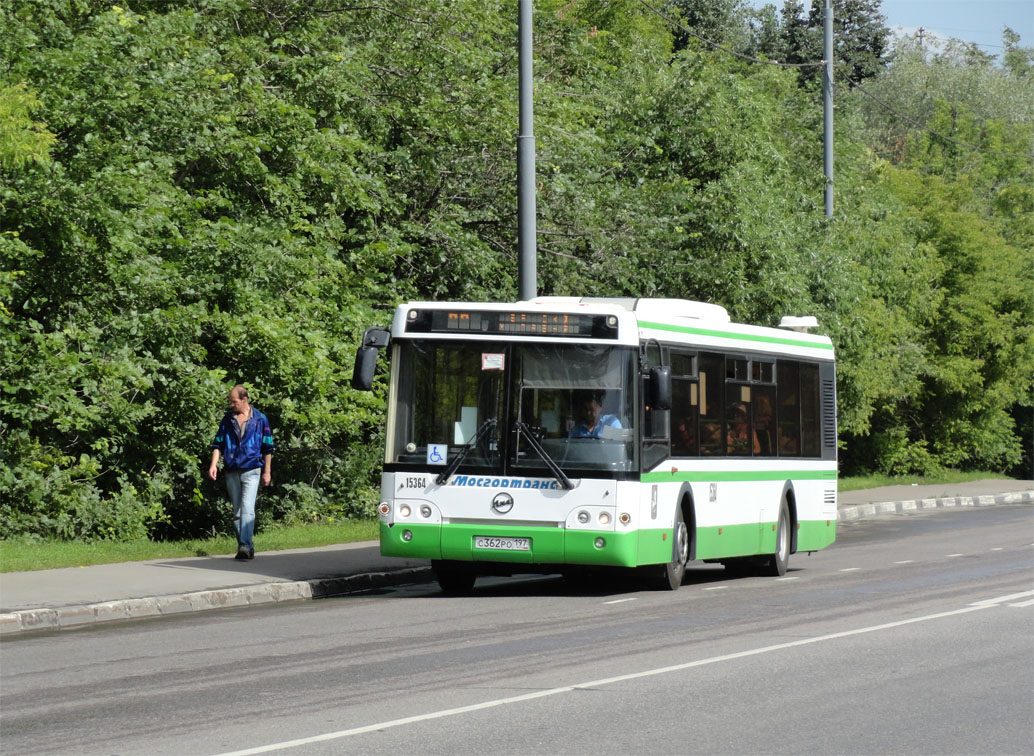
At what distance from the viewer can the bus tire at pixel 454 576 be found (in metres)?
16.5

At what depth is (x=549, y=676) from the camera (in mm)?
10023

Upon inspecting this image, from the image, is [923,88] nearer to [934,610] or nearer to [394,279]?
[394,279]

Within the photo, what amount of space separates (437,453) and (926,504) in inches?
915

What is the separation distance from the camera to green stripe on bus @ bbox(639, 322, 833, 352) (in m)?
16.4

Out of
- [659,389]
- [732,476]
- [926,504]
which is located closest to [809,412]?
[732,476]

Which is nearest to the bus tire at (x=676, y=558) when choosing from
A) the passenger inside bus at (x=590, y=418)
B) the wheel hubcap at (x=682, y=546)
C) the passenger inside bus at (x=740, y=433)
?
the wheel hubcap at (x=682, y=546)

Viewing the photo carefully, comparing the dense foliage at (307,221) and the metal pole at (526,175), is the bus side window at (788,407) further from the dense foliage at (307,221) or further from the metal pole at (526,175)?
the dense foliage at (307,221)

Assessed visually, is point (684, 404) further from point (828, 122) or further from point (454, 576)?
point (828, 122)

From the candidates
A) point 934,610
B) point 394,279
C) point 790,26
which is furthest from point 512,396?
A: point 790,26

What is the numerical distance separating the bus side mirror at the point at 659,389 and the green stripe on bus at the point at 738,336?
0.72 metres

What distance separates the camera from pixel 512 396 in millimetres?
15461

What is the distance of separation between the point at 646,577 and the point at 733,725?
966 cm

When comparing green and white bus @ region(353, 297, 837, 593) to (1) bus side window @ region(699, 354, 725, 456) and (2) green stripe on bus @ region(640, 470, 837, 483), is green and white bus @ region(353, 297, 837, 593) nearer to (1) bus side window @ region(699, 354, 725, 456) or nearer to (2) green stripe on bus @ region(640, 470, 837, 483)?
(2) green stripe on bus @ region(640, 470, 837, 483)

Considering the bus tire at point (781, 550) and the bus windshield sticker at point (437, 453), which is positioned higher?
the bus windshield sticker at point (437, 453)
